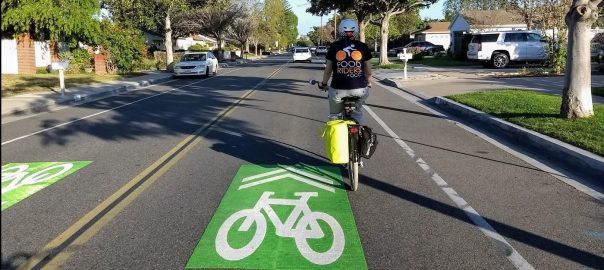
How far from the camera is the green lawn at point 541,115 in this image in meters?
8.29

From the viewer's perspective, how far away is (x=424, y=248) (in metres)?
4.55

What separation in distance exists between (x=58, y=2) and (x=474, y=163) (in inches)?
1005

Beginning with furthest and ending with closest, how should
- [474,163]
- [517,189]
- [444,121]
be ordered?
[444,121] → [474,163] → [517,189]

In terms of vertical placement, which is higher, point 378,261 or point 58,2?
point 58,2

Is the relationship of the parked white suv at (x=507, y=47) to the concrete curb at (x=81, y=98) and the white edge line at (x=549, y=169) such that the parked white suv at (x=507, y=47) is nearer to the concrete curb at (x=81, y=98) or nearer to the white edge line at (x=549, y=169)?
the concrete curb at (x=81, y=98)

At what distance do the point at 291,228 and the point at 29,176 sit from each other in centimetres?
422

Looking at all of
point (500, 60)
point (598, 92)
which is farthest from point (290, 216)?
point (500, 60)

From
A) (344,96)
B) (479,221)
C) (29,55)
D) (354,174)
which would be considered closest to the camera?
(479,221)

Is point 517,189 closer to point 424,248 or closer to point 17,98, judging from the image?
point 424,248

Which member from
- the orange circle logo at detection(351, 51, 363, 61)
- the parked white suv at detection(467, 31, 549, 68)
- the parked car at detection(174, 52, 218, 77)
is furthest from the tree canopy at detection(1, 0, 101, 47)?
the orange circle logo at detection(351, 51, 363, 61)

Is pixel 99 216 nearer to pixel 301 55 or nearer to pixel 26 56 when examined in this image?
pixel 26 56

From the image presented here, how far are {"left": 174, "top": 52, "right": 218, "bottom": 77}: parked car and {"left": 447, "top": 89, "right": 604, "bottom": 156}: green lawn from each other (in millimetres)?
16938

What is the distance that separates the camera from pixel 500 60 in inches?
1109

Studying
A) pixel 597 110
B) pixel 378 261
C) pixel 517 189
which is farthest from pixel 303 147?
pixel 597 110
